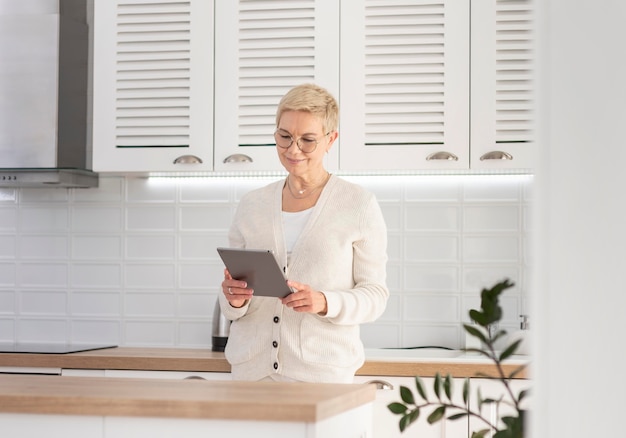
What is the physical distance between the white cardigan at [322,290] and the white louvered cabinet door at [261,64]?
0.83 meters

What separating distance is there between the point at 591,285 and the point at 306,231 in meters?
1.98

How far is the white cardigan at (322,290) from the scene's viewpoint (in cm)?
260

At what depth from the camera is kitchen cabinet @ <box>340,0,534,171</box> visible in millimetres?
3428

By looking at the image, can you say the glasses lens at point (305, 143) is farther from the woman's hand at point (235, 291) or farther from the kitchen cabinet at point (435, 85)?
the kitchen cabinet at point (435, 85)

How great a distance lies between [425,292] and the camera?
148 inches

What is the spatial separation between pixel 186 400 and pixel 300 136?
1.11m

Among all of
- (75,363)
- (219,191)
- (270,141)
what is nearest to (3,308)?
(75,363)

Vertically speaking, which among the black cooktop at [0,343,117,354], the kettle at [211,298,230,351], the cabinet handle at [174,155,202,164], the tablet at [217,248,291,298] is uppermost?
the cabinet handle at [174,155,202,164]

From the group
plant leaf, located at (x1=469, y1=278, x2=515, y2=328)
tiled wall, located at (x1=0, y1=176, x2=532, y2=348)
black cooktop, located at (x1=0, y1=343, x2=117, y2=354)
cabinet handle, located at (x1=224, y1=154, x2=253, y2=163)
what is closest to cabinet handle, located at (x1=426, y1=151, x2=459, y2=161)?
tiled wall, located at (x1=0, y1=176, x2=532, y2=348)

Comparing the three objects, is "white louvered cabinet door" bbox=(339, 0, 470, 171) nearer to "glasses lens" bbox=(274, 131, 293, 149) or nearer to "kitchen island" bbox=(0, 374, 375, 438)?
"glasses lens" bbox=(274, 131, 293, 149)

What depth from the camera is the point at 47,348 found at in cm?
367

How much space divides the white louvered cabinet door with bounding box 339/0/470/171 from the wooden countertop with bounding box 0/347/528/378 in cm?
75

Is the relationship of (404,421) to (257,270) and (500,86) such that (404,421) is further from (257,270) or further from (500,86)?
(500,86)

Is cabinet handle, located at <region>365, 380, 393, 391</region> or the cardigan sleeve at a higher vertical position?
the cardigan sleeve
